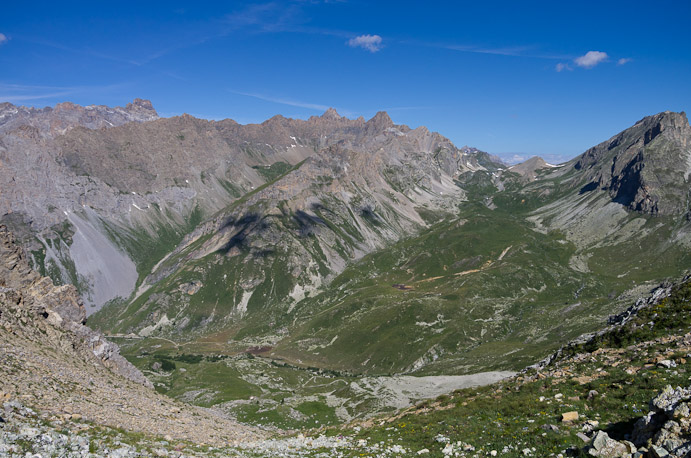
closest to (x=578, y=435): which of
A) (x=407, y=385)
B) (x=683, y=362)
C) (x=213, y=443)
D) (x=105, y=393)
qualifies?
(x=683, y=362)

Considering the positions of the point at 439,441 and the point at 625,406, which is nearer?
the point at 625,406

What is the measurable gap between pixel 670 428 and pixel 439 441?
17.5 metres

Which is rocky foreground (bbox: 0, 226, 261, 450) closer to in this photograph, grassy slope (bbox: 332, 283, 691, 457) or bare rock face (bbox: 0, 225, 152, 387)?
bare rock face (bbox: 0, 225, 152, 387)

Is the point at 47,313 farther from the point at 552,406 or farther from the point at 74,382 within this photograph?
the point at 552,406

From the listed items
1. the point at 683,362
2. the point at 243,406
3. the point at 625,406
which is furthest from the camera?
the point at 243,406

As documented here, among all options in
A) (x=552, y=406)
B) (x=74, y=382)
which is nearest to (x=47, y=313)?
(x=74, y=382)

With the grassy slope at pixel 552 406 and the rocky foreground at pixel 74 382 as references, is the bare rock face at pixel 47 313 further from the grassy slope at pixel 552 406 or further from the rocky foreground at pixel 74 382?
the grassy slope at pixel 552 406

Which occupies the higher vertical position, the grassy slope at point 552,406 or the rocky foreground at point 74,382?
the rocky foreground at point 74,382

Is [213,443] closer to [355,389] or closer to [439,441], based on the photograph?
[439,441]

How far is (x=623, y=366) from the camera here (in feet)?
135

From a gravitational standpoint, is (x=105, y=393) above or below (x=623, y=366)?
above

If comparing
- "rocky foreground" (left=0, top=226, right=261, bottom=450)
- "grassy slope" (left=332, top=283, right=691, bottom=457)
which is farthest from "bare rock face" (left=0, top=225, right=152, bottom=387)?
"grassy slope" (left=332, top=283, right=691, bottom=457)

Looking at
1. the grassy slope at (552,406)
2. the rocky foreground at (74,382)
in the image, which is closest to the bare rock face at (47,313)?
the rocky foreground at (74,382)

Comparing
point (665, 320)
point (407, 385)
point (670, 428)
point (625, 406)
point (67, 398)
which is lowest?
point (407, 385)
